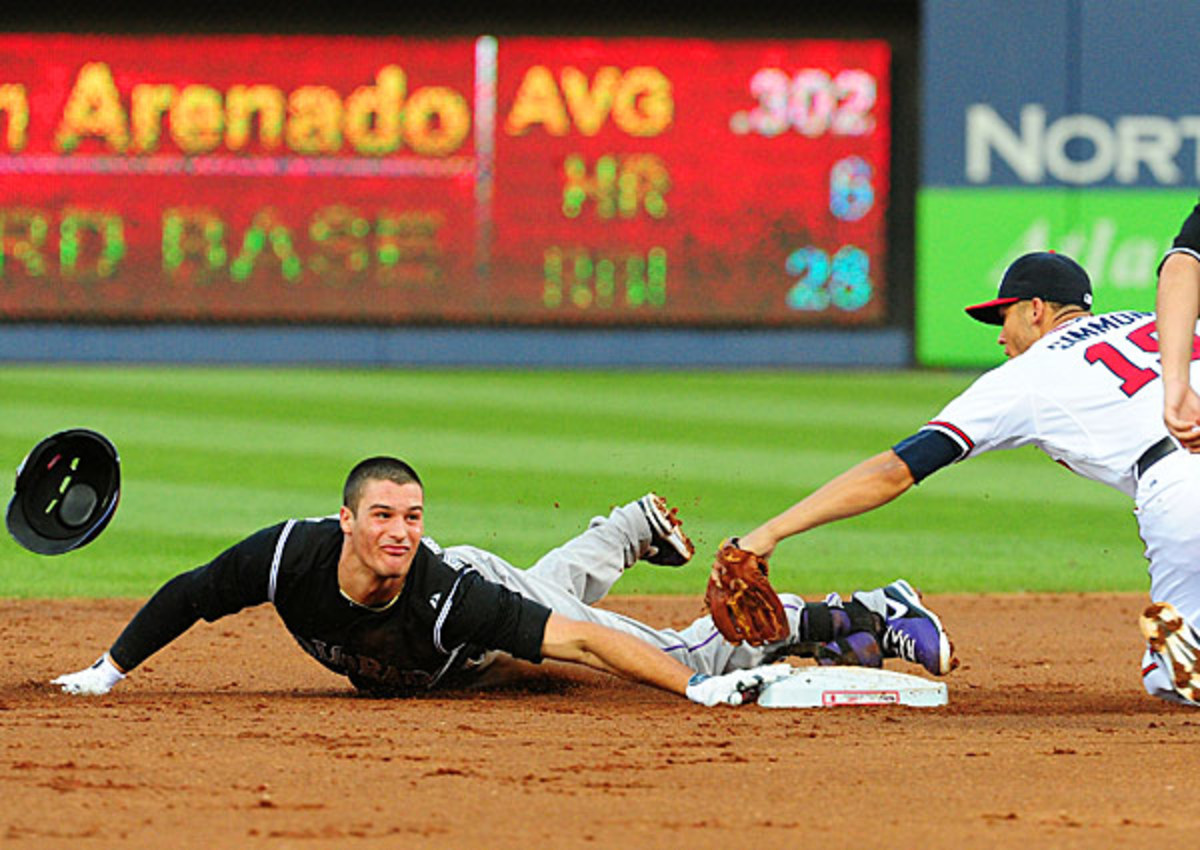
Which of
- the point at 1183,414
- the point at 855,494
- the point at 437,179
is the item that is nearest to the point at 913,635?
the point at 855,494

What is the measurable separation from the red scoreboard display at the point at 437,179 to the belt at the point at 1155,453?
45.6 feet

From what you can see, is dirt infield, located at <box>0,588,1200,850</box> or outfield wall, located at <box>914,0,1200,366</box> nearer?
dirt infield, located at <box>0,588,1200,850</box>

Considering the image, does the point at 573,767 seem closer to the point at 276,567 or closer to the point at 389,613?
the point at 389,613

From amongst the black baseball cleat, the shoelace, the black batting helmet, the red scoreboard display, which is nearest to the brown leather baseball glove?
the shoelace

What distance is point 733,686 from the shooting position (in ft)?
18.8

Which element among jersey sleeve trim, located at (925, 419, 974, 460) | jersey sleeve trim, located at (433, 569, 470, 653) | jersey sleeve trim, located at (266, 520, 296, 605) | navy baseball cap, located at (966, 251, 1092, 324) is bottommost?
jersey sleeve trim, located at (433, 569, 470, 653)

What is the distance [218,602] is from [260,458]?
299 inches

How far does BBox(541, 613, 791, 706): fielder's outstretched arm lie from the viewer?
5602 mm

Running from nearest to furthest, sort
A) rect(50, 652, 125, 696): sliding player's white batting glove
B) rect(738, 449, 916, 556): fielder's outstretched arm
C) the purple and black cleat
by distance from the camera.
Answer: rect(738, 449, 916, 556): fielder's outstretched arm
rect(50, 652, 125, 696): sliding player's white batting glove
the purple and black cleat

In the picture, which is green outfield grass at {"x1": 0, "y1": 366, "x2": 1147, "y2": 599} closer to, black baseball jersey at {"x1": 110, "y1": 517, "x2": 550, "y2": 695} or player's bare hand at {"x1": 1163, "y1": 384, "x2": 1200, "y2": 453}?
black baseball jersey at {"x1": 110, "y1": 517, "x2": 550, "y2": 695}

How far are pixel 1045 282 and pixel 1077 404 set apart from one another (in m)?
0.44

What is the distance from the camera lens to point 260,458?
518 inches

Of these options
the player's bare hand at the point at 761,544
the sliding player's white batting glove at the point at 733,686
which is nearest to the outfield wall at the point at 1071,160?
the sliding player's white batting glove at the point at 733,686

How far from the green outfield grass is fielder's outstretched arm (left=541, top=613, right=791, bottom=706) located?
11.1 feet
